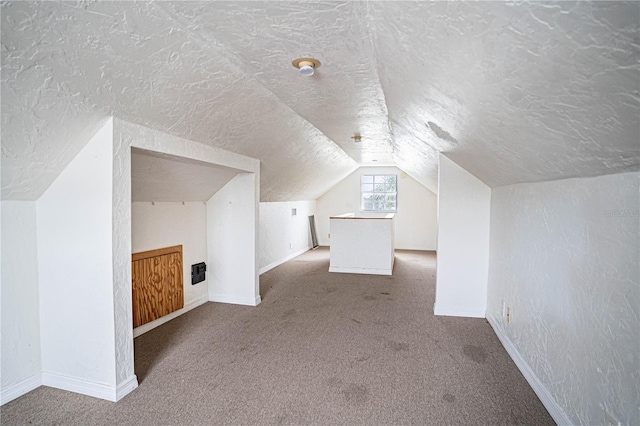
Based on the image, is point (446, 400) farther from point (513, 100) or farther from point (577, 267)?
point (513, 100)

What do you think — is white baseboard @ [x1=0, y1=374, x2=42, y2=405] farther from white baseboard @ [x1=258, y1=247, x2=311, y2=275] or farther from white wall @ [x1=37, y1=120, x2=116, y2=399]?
white baseboard @ [x1=258, y1=247, x2=311, y2=275]

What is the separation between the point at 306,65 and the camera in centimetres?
184

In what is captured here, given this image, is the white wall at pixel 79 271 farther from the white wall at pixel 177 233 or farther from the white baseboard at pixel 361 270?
the white baseboard at pixel 361 270

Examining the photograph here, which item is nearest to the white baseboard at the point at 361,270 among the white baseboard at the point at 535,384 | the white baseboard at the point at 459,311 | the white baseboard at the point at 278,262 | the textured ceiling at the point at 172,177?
the white baseboard at the point at 278,262

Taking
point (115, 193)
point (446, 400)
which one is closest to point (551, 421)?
point (446, 400)

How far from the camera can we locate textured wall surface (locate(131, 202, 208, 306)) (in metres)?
2.91

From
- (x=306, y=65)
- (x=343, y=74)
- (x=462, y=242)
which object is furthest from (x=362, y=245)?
(x=306, y=65)

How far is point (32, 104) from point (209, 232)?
7.86 feet

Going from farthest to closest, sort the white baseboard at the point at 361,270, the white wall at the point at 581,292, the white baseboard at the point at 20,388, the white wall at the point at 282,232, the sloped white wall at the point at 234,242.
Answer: the white wall at the point at 282,232 → the white baseboard at the point at 361,270 → the sloped white wall at the point at 234,242 → the white baseboard at the point at 20,388 → the white wall at the point at 581,292

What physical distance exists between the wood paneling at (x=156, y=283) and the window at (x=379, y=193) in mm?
5354

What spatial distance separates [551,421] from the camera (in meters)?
1.73

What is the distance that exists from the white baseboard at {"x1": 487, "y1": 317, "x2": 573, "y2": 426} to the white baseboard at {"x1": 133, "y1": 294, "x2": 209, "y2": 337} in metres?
3.00

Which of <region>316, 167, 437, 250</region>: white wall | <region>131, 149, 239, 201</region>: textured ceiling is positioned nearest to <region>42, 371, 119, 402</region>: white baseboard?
<region>131, 149, 239, 201</region>: textured ceiling

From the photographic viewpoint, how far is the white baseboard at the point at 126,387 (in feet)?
6.45
